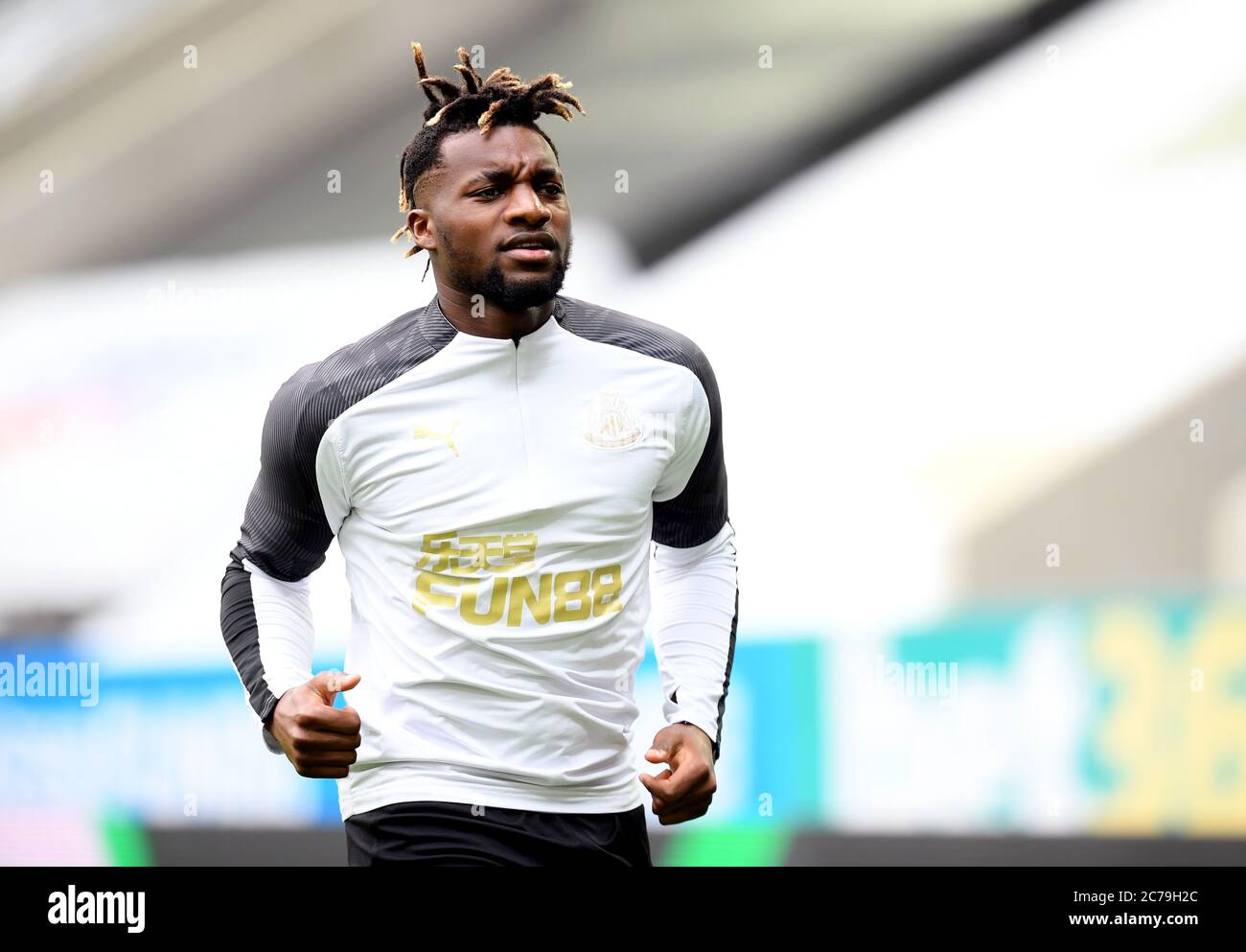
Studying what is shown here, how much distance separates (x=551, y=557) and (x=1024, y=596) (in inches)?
70.7

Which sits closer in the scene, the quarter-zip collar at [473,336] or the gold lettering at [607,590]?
the gold lettering at [607,590]

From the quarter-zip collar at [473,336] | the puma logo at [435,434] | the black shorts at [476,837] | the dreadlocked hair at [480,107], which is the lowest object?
the black shorts at [476,837]

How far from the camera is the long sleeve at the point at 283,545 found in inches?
76.4

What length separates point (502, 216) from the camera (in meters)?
1.95

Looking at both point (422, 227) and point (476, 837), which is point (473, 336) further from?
point (476, 837)

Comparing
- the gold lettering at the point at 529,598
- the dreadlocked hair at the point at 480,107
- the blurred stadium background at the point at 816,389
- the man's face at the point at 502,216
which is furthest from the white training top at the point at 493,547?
the blurred stadium background at the point at 816,389

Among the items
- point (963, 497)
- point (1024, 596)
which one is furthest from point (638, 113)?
point (1024, 596)

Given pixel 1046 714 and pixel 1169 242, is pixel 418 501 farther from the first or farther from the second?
pixel 1169 242

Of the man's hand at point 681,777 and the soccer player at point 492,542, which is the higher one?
the soccer player at point 492,542

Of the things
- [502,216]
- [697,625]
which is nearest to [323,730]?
[697,625]

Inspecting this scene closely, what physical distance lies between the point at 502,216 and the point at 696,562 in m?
0.67

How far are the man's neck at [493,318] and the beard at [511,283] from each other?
29mm

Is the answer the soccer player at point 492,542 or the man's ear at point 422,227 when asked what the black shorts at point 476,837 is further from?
the man's ear at point 422,227

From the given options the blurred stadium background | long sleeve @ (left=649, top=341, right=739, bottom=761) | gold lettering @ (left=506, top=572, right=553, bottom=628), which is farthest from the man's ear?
the blurred stadium background
